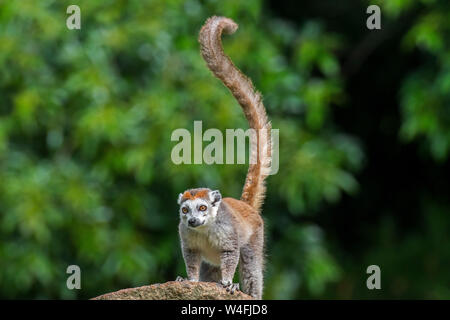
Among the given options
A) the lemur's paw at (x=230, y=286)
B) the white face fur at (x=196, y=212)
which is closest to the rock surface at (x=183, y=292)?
the lemur's paw at (x=230, y=286)

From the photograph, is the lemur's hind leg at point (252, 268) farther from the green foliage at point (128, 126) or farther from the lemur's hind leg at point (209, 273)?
the green foliage at point (128, 126)

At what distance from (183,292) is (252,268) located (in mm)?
605

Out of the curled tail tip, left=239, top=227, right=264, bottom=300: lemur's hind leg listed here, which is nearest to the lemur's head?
left=239, top=227, right=264, bottom=300: lemur's hind leg

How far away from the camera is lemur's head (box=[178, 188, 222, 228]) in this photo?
4410 millimetres

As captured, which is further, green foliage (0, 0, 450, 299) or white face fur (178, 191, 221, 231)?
green foliage (0, 0, 450, 299)

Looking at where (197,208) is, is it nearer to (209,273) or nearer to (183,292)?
(183,292)

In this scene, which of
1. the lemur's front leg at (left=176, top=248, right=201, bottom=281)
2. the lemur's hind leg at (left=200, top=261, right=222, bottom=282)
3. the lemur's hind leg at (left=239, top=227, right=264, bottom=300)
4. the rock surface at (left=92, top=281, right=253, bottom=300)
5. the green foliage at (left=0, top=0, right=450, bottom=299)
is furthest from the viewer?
the green foliage at (left=0, top=0, right=450, bottom=299)

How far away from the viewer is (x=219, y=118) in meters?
8.39

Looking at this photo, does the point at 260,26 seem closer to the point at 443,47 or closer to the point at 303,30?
the point at 303,30

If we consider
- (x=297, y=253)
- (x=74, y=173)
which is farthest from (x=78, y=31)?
(x=297, y=253)

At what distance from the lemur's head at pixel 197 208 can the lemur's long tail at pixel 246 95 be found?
0.46 m

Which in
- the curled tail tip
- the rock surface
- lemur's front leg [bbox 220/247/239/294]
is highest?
the curled tail tip

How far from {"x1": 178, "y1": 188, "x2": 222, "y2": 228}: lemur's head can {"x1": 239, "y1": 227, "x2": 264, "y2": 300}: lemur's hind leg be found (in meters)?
0.44

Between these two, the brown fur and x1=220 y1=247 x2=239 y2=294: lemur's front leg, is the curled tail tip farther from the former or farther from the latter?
x1=220 y1=247 x2=239 y2=294: lemur's front leg
